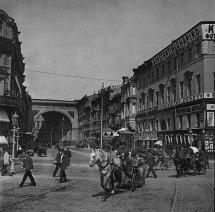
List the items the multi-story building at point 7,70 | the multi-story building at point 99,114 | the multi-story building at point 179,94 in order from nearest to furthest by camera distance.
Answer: the multi-story building at point 179,94 < the multi-story building at point 7,70 < the multi-story building at point 99,114

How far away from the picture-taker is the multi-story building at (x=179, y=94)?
2844 cm

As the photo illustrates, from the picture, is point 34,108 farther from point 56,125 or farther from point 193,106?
point 193,106

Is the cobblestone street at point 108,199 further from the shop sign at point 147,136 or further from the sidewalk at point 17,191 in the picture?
the shop sign at point 147,136

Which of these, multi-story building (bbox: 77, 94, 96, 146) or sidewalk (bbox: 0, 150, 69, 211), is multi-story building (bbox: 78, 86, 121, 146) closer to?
multi-story building (bbox: 77, 94, 96, 146)

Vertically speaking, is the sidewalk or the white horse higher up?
the white horse

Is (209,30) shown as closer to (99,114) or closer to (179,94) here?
(179,94)

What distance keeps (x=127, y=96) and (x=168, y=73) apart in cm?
2118

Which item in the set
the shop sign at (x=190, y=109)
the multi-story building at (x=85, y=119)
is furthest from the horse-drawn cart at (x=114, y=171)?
the multi-story building at (x=85, y=119)

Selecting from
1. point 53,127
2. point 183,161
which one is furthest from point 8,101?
point 53,127

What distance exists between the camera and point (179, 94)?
1604 inches

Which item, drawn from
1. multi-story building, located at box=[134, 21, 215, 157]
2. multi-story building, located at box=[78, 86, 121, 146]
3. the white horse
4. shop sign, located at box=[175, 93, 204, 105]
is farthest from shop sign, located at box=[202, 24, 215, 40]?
multi-story building, located at box=[78, 86, 121, 146]

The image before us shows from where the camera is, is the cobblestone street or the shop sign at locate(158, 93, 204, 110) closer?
the cobblestone street

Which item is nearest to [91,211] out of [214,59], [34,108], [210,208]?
[210,208]

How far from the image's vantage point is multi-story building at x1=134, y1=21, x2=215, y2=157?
28.4 metres
